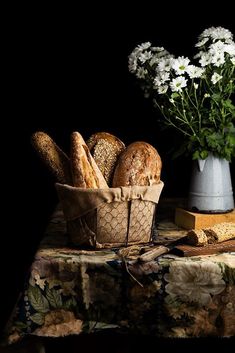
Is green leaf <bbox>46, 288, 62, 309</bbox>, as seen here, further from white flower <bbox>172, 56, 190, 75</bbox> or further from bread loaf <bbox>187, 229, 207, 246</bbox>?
white flower <bbox>172, 56, 190, 75</bbox>

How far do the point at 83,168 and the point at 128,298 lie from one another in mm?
372

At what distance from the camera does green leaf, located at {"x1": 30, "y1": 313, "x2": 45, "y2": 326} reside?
2023mm

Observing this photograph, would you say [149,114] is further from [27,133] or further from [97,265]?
[97,265]

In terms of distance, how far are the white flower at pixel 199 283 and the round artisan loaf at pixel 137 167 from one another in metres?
0.30

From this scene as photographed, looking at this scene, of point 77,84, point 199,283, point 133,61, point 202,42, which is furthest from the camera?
point 77,84

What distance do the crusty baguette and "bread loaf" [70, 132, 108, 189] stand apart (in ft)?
0.29

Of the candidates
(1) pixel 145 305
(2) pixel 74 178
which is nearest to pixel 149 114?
(2) pixel 74 178

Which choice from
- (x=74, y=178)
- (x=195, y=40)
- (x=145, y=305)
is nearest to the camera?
(x=145, y=305)

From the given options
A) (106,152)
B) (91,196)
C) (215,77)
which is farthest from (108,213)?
(215,77)

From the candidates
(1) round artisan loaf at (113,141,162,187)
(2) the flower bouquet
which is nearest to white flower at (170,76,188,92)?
(2) the flower bouquet

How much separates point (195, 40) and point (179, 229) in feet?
2.88

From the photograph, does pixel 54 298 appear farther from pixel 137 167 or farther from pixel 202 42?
pixel 202 42

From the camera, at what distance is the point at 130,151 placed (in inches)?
88.2

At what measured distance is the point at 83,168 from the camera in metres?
2.15
